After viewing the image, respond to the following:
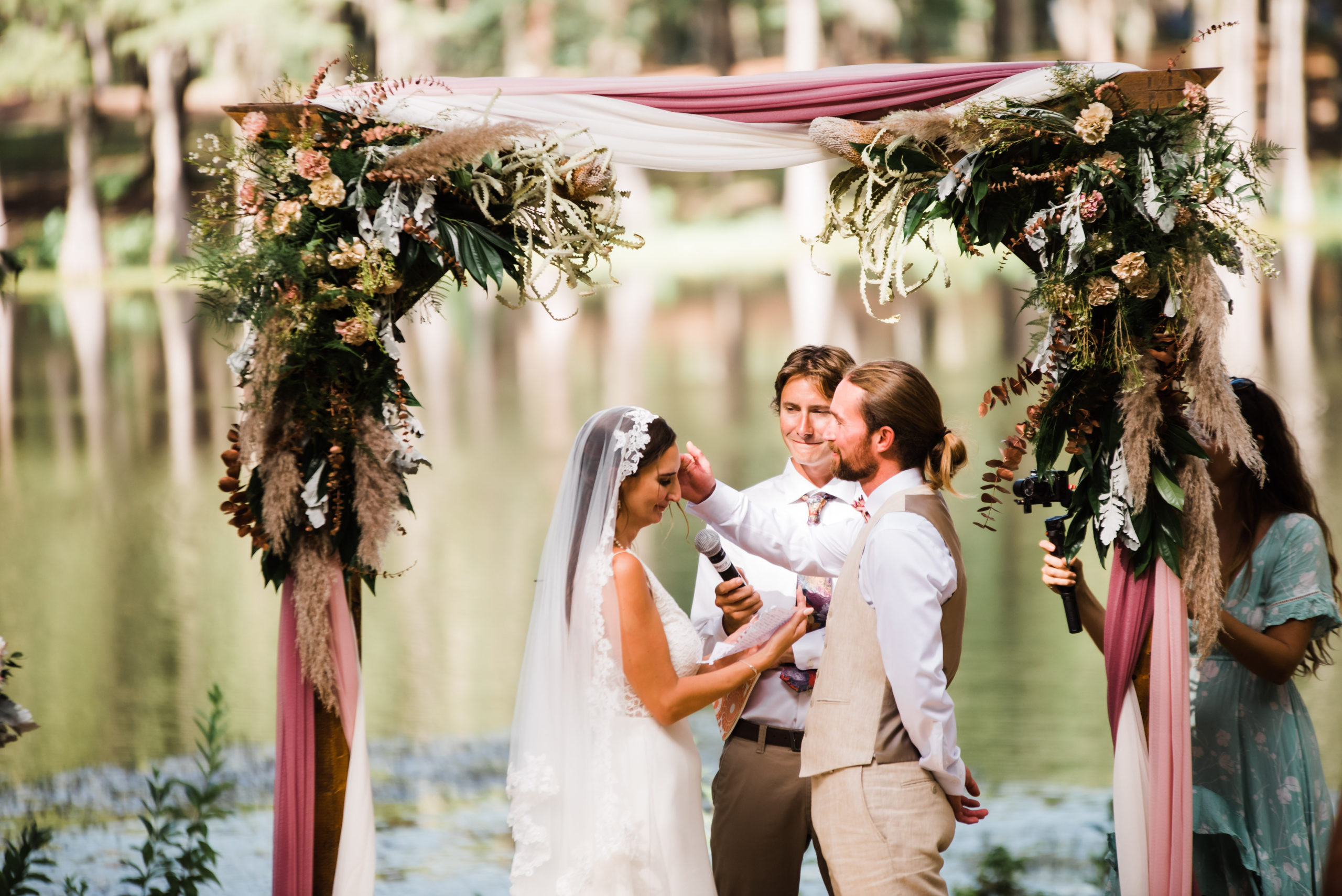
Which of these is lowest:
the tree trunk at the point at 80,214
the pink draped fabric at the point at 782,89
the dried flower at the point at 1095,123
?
the dried flower at the point at 1095,123

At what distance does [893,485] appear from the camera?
8.38ft

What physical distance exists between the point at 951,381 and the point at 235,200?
893 centimetres

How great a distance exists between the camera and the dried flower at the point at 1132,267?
8.69 ft

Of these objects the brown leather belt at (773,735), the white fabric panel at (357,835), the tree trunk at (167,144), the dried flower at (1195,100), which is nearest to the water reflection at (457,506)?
the tree trunk at (167,144)

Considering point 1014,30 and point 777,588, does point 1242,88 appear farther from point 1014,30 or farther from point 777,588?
point 777,588

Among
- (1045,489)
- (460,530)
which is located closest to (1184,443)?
(1045,489)

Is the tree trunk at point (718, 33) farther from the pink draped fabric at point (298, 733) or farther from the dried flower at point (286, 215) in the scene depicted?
the pink draped fabric at point (298, 733)

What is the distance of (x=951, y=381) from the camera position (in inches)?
431

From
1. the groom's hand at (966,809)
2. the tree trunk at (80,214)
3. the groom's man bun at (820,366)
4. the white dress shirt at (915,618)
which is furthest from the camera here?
the tree trunk at (80,214)

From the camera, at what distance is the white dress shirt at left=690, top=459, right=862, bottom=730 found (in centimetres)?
289

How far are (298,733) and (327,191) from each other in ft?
4.49

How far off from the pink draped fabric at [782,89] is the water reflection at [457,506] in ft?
10.7

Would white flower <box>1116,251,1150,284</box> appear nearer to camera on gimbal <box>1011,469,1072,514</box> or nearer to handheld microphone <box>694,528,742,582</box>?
camera on gimbal <box>1011,469,1072,514</box>

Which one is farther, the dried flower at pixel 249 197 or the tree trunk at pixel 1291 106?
the tree trunk at pixel 1291 106
